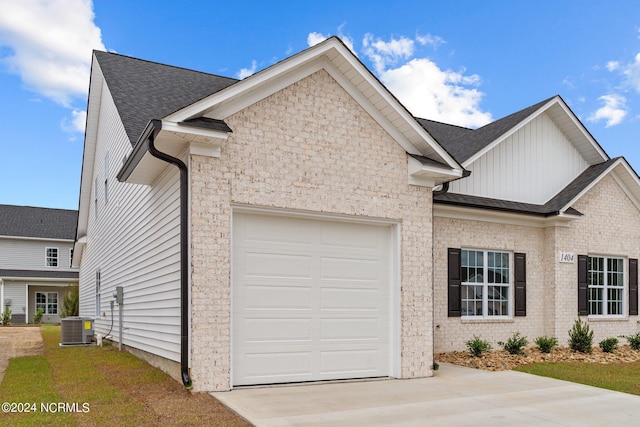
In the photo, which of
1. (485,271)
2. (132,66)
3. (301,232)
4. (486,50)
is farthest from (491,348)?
(132,66)

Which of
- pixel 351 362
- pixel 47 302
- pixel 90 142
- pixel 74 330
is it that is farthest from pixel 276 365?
pixel 47 302

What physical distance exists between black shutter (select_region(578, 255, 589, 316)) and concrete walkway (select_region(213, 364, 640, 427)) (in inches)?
204

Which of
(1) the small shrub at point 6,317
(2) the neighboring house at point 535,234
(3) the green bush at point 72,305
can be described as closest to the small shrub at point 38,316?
(1) the small shrub at point 6,317

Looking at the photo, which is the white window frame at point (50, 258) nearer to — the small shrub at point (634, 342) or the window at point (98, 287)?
the window at point (98, 287)

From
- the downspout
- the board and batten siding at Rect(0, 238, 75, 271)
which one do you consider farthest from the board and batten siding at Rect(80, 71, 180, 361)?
the board and batten siding at Rect(0, 238, 75, 271)

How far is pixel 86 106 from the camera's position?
740 inches

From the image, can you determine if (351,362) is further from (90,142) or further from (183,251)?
(90,142)

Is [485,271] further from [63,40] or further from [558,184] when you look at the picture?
[63,40]

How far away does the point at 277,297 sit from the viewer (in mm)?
8836

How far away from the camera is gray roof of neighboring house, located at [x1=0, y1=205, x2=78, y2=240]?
3675 cm

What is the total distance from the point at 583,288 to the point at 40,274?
1284 inches

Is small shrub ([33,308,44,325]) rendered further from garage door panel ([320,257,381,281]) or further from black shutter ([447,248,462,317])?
garage door panel ([320,257,381,281])

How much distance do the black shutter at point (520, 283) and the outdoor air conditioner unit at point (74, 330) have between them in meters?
11.6

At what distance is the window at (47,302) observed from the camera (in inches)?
1441
